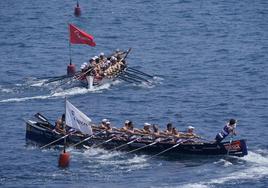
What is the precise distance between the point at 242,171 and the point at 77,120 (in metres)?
12.8

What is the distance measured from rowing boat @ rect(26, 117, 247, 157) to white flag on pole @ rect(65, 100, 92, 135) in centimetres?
313

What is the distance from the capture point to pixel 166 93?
4459 inches

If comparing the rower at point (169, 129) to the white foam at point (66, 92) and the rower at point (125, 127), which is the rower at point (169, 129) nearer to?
the rower at point (125, 127)

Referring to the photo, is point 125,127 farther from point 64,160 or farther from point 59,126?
point 64,160

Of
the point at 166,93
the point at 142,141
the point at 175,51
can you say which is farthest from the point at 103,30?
the point at 142,141

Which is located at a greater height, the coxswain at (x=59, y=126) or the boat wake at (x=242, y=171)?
the coxswain at (x=59, y=126)

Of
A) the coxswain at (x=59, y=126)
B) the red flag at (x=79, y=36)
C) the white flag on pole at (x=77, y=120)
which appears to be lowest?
the coxswain at (x=59, y=126)

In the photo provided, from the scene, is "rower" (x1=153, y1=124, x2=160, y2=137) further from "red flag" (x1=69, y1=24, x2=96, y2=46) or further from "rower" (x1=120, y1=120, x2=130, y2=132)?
"red flag" (x1=69, y1=24, x2=96, y2=46)

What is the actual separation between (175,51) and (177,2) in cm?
3230

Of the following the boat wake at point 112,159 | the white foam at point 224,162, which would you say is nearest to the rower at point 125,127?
the boat wake at point 112,159

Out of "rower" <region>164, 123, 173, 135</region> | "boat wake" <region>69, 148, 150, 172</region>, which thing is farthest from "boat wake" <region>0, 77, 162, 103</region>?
"rower" <region>164, 123, 173, 135</region>

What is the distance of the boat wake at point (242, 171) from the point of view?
86625 mm

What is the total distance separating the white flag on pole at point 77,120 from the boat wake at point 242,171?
9867 millimetres

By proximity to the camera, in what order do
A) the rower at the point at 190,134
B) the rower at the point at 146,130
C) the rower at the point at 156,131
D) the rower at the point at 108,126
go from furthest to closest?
the rower at the point at 108,126, the rower at the point at 146,130, the rower at the point at 156,131, the rower at the point at 190,134
